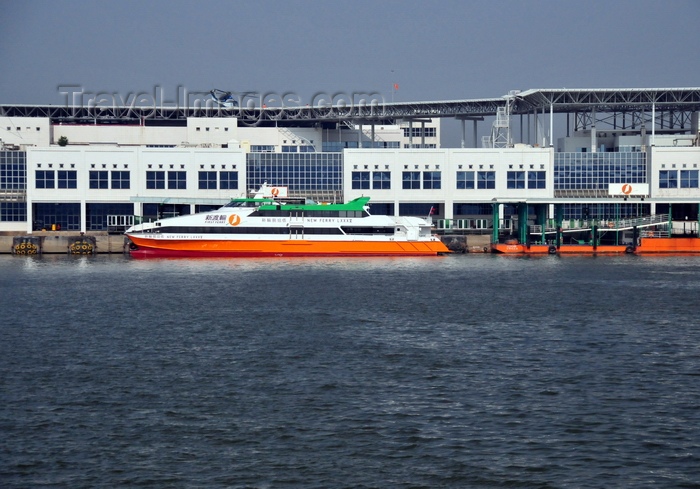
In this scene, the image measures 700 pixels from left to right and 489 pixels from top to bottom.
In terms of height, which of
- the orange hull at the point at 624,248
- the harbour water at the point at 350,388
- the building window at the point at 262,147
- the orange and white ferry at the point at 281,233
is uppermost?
the building window at the point at 262,147

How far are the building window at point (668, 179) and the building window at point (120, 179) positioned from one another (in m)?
60.5

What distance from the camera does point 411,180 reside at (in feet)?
346

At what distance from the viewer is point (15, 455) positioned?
24453mm

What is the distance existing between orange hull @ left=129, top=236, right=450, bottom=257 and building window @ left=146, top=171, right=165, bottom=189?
13.0 metres

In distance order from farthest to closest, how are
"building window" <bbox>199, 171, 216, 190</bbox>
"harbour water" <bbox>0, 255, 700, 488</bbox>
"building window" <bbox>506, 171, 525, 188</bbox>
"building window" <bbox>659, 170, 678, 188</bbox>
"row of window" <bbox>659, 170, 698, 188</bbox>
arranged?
"building window" <bbox>659, 170, 678, 188</bbox>
"row of window" <bbox>659, 170, 698, 188</bbox>
"building window" <bbox>506, 171, 525, 188</bbox>
"building window" <bbox>199, 171, 216, 190</bbox>
"harbour water" <bbox>0, 255, 700, 488</bbox>

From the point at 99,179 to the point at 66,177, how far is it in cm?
350

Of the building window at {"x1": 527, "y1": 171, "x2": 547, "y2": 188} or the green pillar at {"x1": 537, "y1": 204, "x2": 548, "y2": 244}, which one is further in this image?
the building window at {"x1": 527, "y1": 171, "x2": 547, "y2": 188}

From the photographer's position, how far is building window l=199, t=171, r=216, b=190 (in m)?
105

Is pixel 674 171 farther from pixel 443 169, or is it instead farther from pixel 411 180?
pixel 411 180

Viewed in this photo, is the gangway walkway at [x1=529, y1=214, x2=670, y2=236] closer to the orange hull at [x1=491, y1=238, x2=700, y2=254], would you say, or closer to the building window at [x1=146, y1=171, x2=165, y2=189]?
the orange hull at [x1=491, y1=238, x2=700, y2=254]

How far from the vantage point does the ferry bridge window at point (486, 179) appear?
10625cm

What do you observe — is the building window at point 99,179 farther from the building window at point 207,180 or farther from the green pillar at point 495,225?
the green pillar at point 495,225

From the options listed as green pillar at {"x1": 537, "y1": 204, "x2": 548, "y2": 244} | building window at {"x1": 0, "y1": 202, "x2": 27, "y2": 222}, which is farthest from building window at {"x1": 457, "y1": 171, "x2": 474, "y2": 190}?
building window at {"x1": 0, "y1": 202, "x2": 27, "y2": 222}

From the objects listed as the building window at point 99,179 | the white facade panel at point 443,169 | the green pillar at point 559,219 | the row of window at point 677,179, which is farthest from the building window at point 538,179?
the building window at point 99,179
